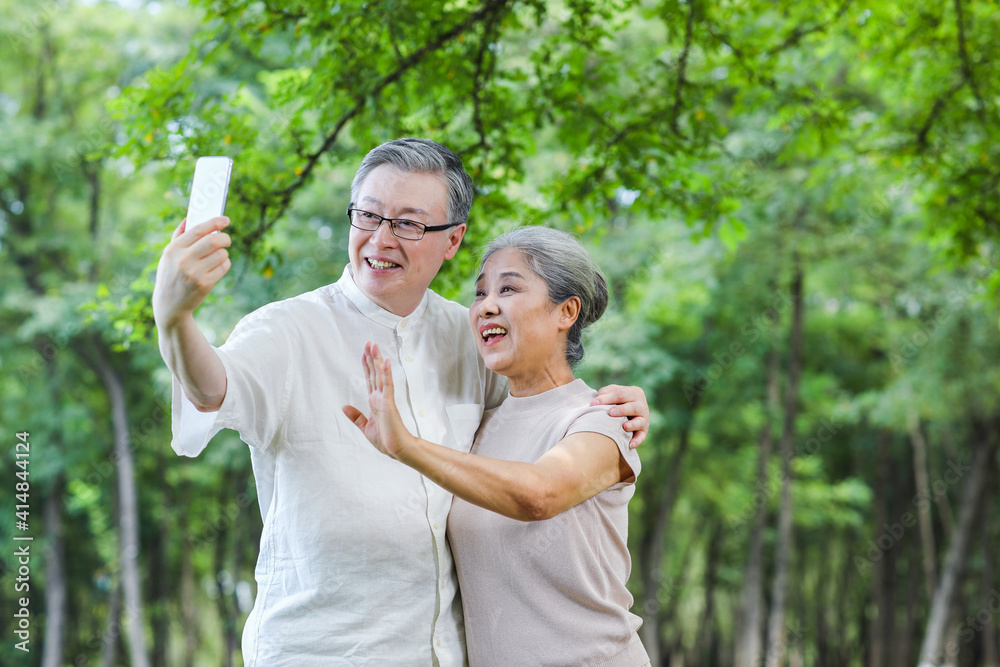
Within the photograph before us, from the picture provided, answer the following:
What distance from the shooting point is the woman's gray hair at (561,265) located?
8.86ft

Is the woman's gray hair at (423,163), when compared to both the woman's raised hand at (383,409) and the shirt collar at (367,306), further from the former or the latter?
the woman's raised hand at (383,409)

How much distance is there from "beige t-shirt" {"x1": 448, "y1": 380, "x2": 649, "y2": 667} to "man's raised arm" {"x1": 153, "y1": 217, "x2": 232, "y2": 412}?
104 centimetres

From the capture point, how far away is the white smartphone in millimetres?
1949

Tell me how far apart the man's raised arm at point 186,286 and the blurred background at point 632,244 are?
1336mm

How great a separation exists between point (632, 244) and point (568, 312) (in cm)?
941

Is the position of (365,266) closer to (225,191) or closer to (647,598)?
(225,191)

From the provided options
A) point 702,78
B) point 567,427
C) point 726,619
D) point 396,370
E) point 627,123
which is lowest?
point 726,619

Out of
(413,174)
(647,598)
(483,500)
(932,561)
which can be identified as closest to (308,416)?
(483,500)

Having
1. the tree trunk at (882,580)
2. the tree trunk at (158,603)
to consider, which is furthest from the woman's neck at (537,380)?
the tree trunk at (158,603)

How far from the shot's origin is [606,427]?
252 centimetres

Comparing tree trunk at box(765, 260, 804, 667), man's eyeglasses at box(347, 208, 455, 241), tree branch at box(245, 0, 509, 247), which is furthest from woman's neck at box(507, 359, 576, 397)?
tree trunk at box(765, 260, 804, 667)

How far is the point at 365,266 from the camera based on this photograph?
264cm

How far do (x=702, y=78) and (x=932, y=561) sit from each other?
14.8m

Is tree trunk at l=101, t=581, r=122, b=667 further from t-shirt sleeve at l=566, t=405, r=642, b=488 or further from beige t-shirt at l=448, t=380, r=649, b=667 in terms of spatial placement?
t-shirt sleeve at l=566, t=405, r=642, b=488
